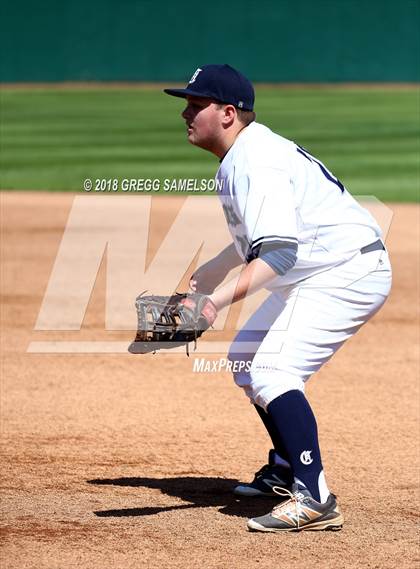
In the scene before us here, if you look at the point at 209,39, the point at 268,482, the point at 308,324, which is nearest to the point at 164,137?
the point at 268,482

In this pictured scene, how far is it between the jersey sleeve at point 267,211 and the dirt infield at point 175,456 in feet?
3.92

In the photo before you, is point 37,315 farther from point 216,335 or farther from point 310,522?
point 310,522

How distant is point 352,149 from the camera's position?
851 inches

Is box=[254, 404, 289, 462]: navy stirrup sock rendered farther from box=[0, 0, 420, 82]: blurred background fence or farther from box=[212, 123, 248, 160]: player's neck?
box=[0, 0, 420, 82]: blurred background fence

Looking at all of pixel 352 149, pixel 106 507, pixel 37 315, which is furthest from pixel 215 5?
pixel 106 507

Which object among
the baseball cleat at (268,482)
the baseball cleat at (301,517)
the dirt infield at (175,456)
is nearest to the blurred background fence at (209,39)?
the dirt infield at (175,456)

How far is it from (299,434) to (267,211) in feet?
3.15

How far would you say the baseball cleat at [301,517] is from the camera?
14.9 ft

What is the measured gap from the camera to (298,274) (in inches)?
183

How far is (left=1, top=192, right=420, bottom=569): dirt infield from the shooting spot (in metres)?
4.32

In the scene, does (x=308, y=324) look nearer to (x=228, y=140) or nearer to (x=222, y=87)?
(x=228, y=140)

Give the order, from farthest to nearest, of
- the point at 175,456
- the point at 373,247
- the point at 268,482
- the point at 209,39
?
the point at 209,39 → the point at 175,456 → the point at 268,482 → the point at 373,247

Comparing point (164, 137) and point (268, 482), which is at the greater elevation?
point (164, 137)

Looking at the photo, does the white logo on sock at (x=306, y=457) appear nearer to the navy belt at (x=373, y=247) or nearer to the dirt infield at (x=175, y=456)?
the dirt infield at (x=175, y=456)
